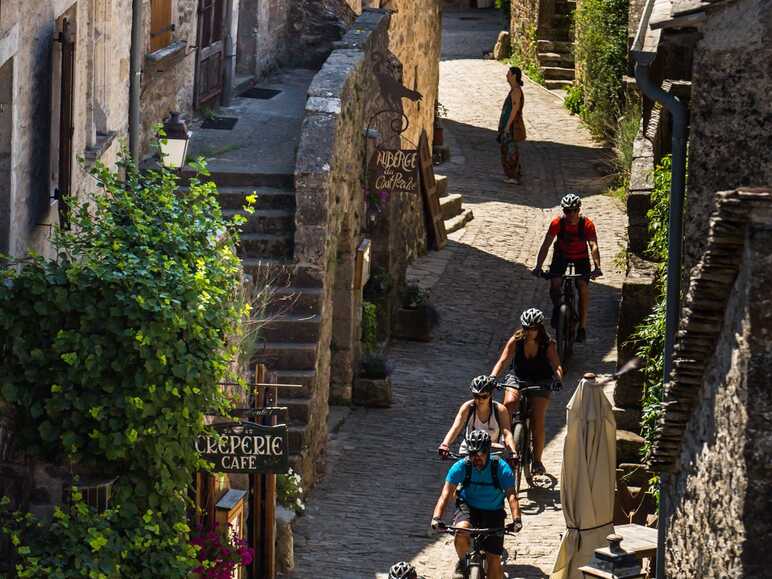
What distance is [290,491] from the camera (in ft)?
43.7

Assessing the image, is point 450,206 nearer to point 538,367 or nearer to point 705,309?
point 538,367

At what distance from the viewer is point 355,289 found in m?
16.0

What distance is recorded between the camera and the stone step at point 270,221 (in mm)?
14773

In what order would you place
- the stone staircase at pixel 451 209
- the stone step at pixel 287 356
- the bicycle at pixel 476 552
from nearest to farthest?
the bicycle at pixel 476 552, the stone step at pixel 287 356, the stone staircase at pixel 451 209

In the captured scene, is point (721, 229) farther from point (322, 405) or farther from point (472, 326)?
point (472, 326)

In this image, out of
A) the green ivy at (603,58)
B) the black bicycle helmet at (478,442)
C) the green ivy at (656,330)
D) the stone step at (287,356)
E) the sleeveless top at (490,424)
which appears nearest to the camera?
the black bicycle helmet at (478,442)

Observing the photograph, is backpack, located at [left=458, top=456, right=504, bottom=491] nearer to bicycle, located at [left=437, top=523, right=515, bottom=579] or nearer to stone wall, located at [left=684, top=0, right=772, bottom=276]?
bicycle, located at [left=437, top=523, right=515, bottom=579]

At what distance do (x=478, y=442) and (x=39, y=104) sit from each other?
318 centimetres

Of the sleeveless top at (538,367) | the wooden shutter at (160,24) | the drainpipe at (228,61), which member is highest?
the wooden shutter at (160,24)

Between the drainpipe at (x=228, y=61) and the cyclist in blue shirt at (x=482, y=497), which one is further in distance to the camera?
the drainpipe at (x=228, y=61)

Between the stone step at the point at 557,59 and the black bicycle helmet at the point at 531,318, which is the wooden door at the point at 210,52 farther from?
the stone step at the point at 557,59

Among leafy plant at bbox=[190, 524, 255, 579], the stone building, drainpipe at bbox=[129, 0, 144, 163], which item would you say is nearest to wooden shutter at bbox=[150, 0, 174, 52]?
drainpipe at bbox=[129, 0, 144, 163]

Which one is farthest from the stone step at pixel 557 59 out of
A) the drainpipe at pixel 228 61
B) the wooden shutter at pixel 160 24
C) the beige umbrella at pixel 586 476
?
the beige umbrella at pixel 586 476

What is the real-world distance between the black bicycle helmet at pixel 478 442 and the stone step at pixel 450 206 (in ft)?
37.6
